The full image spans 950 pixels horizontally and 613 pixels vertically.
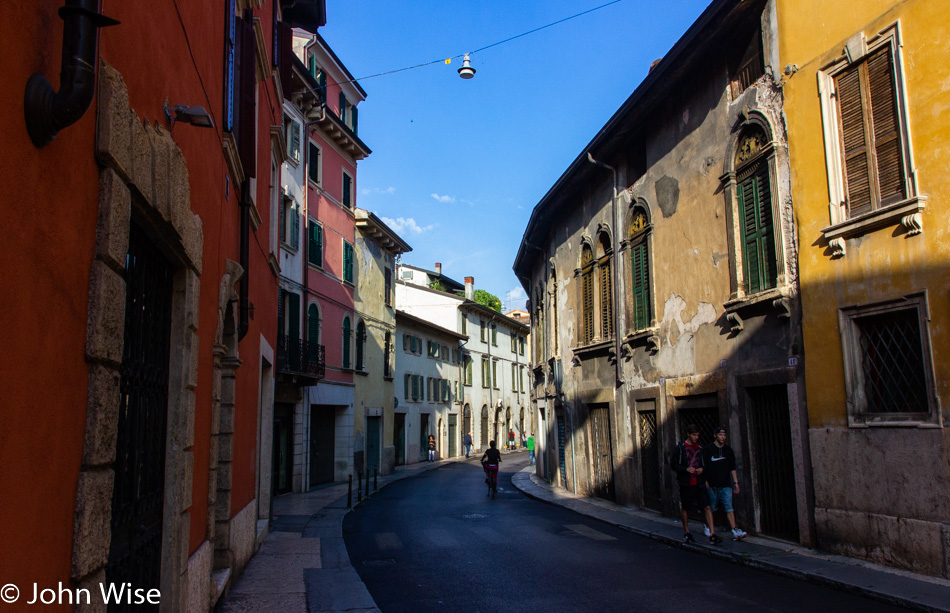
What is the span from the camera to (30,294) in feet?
7.83

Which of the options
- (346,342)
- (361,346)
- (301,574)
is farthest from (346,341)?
(301,574)

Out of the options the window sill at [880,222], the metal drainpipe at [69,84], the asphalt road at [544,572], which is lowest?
the asphalt road at [544,572]

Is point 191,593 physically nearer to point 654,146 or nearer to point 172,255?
point 172,255

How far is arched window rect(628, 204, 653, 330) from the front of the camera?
Answer: 1527 cm

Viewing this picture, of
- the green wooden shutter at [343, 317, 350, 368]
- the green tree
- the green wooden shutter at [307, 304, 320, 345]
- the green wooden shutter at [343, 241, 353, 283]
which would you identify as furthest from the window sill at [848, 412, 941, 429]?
the green tree

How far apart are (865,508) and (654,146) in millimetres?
8627

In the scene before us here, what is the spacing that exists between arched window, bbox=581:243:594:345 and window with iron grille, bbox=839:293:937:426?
32.1 feet

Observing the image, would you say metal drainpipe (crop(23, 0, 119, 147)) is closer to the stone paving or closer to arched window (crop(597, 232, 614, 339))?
the stone paving

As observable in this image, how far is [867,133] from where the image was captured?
9133 mm

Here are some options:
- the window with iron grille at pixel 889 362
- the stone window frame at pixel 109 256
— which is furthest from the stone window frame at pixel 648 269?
the stone window frame at pixel 109 256

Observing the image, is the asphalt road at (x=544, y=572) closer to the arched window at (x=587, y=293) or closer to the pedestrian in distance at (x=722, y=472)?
the pedestrian in distance at (x=722, y=472)

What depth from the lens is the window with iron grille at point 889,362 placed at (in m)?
8.19

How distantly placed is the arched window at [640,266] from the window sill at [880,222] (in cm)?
571

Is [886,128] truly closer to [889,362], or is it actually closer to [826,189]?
[826,189]
